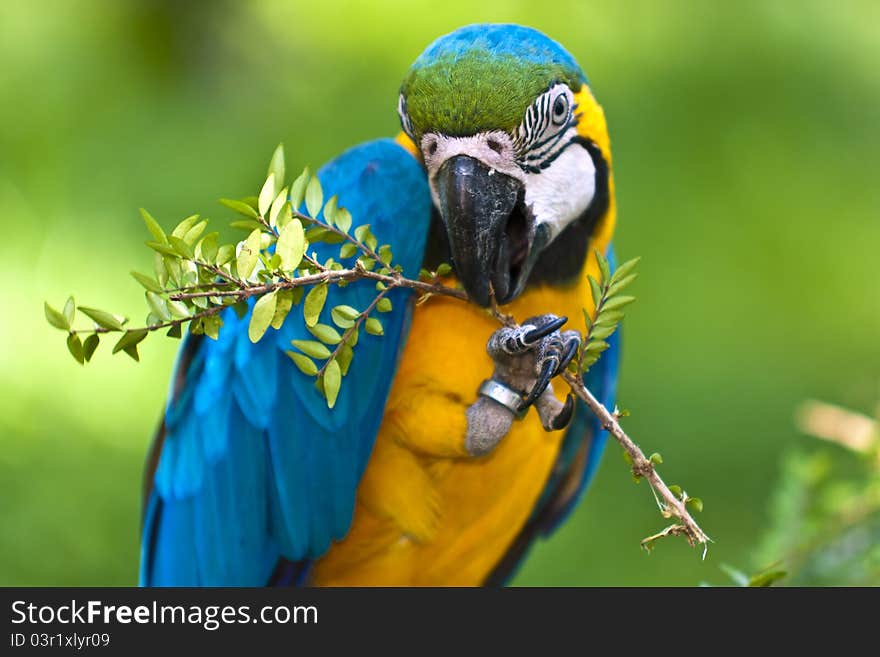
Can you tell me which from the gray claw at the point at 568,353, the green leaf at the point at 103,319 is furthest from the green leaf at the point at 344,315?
the gray claw at the point at 568,353

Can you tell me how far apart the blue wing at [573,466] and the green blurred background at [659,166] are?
0.67 metres

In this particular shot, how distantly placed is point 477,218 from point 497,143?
4.2 inches

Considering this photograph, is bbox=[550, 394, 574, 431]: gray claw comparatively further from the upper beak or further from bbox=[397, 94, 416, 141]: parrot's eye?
bbox=[397, 94, 416, 141]: parrot's eye

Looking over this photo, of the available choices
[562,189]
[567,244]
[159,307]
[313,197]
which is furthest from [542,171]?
[159,307]

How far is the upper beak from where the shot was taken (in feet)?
4.40

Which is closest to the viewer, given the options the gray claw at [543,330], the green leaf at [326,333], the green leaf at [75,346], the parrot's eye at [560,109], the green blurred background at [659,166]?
the green leaf at [75,346]

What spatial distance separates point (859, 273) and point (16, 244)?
2.58 metres

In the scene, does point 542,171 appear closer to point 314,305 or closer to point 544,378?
point 544,378

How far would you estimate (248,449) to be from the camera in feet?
5.27

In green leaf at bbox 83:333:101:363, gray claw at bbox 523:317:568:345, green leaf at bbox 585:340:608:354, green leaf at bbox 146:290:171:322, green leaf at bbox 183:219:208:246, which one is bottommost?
gray claw at bbox 523:317:568:345

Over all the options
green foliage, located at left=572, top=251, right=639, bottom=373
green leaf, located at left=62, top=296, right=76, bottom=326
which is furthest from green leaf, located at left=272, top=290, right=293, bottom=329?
green foliage, located at left=572, top=251, right=639, bottom=373

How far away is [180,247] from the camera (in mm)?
1020

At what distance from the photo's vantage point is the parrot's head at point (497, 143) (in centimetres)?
133

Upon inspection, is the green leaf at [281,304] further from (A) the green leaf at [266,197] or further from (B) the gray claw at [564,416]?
(B) the gray claw at [564,416]
